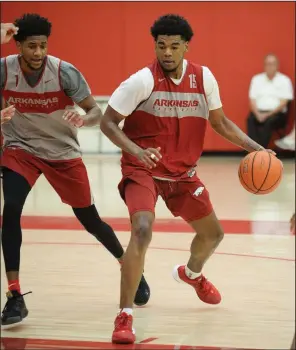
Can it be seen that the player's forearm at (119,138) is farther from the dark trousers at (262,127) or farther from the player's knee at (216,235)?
the dark trousers at (262,127)

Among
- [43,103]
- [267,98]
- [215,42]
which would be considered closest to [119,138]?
[43,103]

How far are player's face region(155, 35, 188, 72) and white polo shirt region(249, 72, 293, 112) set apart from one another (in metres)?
8.39

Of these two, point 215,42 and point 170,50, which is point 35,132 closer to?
point 170,50

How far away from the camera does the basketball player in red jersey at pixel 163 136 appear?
4367 millimetres

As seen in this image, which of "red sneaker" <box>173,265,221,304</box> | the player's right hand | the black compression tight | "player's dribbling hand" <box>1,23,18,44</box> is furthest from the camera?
"red sneaker" <box>173,265,221,304</box>

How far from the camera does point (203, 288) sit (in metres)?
5.18

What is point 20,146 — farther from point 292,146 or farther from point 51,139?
point 292,146

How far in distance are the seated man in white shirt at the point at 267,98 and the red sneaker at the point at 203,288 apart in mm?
7671

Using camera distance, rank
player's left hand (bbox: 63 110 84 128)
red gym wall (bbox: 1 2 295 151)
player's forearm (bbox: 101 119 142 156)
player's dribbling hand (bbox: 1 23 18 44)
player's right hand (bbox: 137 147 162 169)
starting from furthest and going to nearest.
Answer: red gym wall (bbox: 1 2 295 151)
player's left hand (bbox: 63 110 84 128)
player's forearm (bbox: 101 119 142 156)
player's right hand (bbox: 137 147 162 169)
player's dribbling hand (bbox: 1 23 18 44)

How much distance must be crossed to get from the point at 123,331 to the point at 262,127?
28.8 ft

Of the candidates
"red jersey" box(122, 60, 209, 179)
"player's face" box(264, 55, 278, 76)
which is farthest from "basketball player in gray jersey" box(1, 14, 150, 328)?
"player's face" box(264, 55, 278, 76)

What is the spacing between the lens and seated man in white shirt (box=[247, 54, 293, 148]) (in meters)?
12.8

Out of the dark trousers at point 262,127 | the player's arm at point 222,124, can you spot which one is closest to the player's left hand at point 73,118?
the player's arm at point 222,124

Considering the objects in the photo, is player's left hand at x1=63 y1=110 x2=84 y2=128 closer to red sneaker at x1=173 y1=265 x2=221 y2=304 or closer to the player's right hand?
the player's right hand
